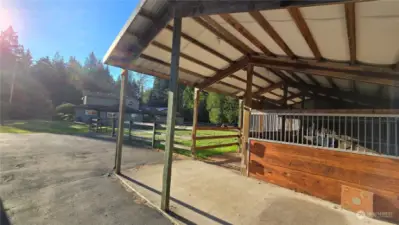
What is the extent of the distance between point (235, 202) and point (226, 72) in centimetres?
387

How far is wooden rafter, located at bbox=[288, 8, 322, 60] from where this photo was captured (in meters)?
2.59

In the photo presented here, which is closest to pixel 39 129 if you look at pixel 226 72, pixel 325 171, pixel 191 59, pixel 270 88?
pixel 191 59

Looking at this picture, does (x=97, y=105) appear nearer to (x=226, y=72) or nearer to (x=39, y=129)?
(x=39, y=129)

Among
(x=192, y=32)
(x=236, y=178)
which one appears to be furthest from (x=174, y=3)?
(x=236, y=178)

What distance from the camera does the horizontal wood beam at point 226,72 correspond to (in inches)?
217

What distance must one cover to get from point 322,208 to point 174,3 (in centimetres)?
389

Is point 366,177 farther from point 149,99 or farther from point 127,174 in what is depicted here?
point 149,99

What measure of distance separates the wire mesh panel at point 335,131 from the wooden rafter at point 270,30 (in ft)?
4.30

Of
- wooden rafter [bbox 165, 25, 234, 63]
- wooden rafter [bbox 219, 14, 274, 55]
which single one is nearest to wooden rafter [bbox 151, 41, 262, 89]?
wooden rafter [bbox 165, 25, 234, 63]

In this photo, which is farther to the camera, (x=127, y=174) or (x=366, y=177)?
(x=127, y=174)

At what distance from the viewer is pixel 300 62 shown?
455 cm

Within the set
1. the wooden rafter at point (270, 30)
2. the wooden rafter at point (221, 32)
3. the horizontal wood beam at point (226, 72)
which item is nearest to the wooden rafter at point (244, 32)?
the wooden rafter at point (221, 32)

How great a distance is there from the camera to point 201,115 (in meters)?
34.7

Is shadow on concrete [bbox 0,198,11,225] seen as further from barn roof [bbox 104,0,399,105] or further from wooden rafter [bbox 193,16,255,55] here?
wooden rafter [bbox 193,16,255,55]
